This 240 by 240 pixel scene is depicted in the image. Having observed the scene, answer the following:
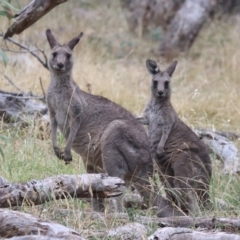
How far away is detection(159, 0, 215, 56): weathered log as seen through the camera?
42.8ft

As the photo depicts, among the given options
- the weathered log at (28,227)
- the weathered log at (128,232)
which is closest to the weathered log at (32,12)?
the weathered log at (128,232)

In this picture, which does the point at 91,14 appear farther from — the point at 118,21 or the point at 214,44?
the point at 214,44

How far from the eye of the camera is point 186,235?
15.0 ft

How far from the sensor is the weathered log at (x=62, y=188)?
16.3 ft

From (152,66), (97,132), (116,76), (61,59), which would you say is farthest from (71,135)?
(116,76)

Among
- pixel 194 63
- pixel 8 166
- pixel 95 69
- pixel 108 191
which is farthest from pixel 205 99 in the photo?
pixel 108 191

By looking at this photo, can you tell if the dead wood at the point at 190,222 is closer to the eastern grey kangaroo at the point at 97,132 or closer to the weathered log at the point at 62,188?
the weathered log at the point at 62,188

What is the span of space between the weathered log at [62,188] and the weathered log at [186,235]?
0.58 m

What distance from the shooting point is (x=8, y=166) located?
6160mm

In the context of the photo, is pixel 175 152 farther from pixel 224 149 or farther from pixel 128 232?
pixel 128 232

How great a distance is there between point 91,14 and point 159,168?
29.3 ft

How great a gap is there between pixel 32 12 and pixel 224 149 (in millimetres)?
2541

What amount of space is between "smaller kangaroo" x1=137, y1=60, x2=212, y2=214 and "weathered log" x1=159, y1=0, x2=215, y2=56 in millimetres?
6124

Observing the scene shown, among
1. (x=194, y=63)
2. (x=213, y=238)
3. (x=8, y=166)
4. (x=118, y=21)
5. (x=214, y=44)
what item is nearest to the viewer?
(x=213, y=238)
